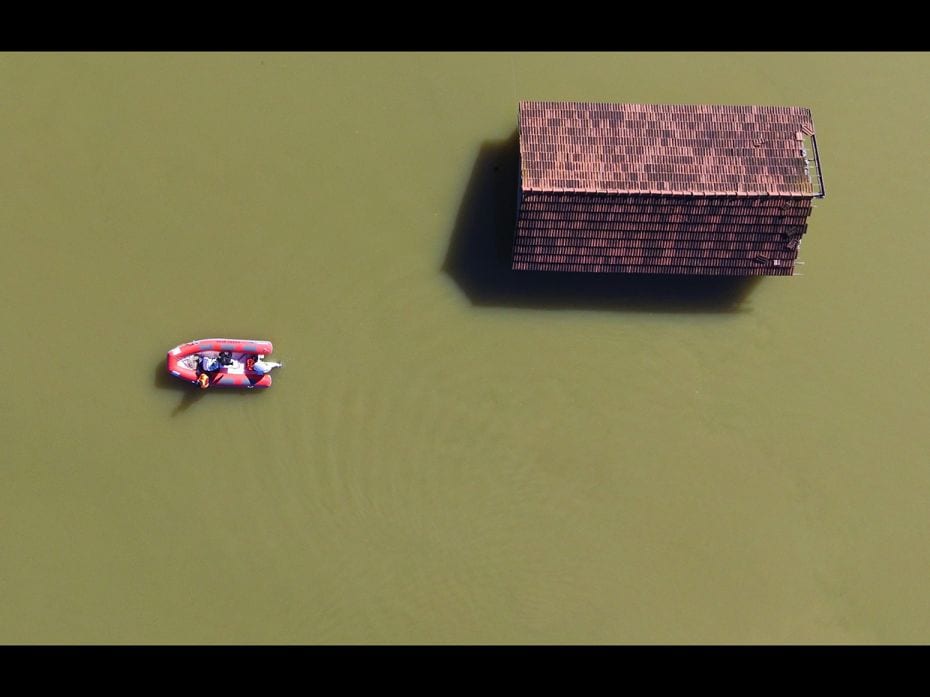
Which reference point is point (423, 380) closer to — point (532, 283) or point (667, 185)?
point (532, 283)

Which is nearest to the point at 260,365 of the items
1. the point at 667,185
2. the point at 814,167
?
the point at 667,185

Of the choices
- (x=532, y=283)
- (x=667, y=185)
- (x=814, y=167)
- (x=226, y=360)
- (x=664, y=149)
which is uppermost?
(x=814, y=167)

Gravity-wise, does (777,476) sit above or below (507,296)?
below

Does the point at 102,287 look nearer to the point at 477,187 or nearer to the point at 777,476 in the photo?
the point at 477,187

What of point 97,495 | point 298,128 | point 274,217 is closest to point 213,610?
point 97,495

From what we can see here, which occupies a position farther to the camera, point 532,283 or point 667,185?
point 532,283

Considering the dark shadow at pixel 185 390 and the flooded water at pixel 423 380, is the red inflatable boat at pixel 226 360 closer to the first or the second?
the dark shadow at pixel 185 390
